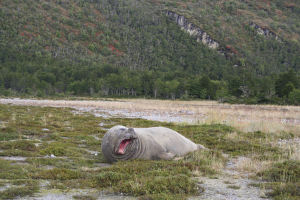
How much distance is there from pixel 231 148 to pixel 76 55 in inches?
7126

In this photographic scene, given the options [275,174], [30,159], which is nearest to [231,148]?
[275,174]

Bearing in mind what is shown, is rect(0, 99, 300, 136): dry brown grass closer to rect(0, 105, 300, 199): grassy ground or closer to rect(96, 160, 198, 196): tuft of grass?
rect(0, 105, 300, 199): grassy ground

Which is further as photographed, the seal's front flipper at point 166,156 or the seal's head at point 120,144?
the seal's front flipper at point 166,156

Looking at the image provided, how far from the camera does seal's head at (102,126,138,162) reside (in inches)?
407

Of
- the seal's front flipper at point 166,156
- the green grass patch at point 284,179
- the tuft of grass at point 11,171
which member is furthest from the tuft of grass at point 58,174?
the green grass patch at point 284,179

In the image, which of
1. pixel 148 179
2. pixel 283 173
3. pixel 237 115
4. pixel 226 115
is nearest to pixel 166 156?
pixel 148 179

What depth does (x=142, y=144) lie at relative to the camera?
1091cm

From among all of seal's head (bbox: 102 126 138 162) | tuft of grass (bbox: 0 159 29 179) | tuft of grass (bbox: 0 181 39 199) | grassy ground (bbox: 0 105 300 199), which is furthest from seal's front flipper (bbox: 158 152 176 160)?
tuft of grass (bbox: 0 181 39 199)

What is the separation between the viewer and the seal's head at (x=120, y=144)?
33.9ft

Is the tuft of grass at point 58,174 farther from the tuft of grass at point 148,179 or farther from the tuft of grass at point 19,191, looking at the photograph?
the tuft of grass at point 19,191

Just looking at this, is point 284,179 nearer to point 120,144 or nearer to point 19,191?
point 120,144

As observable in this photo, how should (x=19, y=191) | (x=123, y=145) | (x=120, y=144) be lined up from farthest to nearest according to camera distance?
1. (x=123, y=145)
2. (x=120, y=144)
3. (x=19, y=191)

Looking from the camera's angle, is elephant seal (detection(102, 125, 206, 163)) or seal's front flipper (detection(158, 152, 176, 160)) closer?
elephant seal (detection(102, 125, 206, 163))

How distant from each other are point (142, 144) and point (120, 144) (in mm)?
885
